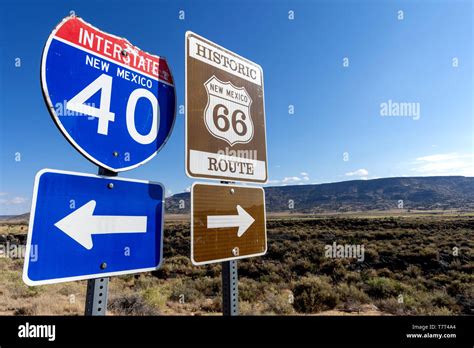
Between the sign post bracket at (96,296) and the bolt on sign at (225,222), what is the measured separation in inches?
20.6

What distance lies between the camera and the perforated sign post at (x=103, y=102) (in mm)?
1411

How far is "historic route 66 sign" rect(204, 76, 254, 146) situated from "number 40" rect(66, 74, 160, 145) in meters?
0.41

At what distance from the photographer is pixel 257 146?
97.1 inches

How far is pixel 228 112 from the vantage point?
2305mm

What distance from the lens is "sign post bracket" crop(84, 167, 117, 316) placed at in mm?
1448

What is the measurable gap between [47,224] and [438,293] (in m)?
11.7

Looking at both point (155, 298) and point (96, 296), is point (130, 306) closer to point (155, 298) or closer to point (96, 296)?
point (155, 298)

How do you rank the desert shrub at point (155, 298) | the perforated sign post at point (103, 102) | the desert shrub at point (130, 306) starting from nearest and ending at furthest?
the perforated sign post at point (103, 102) < the desert shrub at point (130, 306) < the desert shrub at point (155, 298)

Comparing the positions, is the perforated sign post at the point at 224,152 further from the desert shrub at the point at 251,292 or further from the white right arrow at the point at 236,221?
the desert shrub at the point at 251,292

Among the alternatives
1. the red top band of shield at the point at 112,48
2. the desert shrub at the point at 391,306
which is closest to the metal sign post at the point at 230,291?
the red top band of shield at the point at 112,48

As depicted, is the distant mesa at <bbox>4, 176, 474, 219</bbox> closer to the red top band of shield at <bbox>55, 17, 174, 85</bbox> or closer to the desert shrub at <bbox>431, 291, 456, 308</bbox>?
the desert shrub at <bbox>431, 291, 456, 308</bbox>

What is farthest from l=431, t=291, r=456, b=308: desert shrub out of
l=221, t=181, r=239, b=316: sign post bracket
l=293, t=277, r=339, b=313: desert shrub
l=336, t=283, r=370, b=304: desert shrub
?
l=221, t=181, r=239, b=316: sign post bracket

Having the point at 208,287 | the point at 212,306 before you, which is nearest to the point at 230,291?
the point at 212,306

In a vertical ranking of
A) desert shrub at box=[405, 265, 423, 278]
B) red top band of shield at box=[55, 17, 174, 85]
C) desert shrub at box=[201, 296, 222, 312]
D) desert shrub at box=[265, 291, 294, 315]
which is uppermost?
red top band of shield at box=[55, 17, 174, 85]
